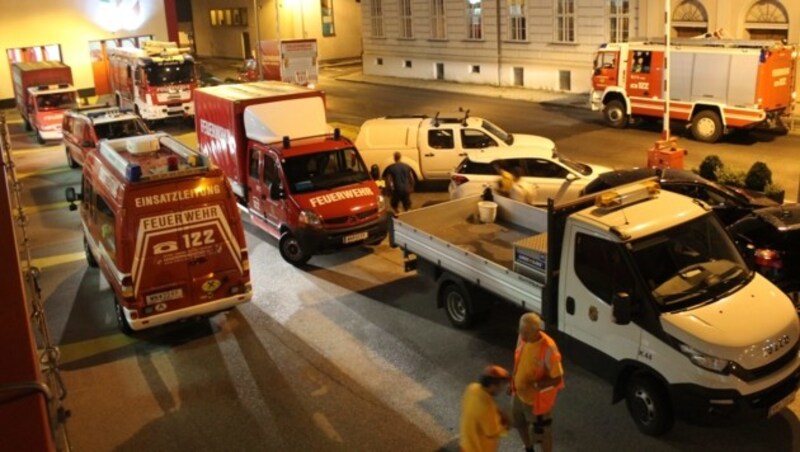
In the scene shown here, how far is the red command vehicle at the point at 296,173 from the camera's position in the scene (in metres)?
14.0

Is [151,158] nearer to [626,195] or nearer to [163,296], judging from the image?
[163,296]

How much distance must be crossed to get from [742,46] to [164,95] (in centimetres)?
1979

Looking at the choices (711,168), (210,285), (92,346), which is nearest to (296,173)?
(210,285)

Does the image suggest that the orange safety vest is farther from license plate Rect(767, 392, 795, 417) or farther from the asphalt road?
license plate Rect(767, 392, 795, 417)

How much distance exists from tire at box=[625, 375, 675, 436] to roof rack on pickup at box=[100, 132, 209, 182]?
636 cm

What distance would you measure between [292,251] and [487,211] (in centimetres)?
410

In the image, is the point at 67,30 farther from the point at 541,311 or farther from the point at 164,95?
the point at 541,311

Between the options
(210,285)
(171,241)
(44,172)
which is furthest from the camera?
(44,172)

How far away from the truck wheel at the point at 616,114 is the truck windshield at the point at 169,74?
1557 cm

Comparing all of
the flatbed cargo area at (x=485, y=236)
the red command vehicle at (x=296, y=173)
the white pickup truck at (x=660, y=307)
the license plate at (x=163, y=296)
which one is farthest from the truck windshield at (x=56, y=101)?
the white pickup truck at (x=660, y=307)

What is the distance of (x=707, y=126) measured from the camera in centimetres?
2259

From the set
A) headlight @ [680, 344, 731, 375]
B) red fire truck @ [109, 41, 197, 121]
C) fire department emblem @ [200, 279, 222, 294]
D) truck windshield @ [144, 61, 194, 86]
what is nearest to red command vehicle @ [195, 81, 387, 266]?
fire department emblem @ [200, 279, 222, 294]

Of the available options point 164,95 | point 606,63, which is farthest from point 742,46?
point 164,95

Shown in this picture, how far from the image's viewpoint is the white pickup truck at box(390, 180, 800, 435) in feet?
25.0
